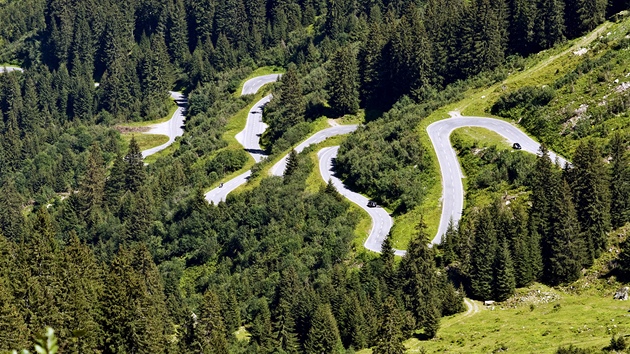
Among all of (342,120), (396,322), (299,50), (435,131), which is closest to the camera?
(396,322)

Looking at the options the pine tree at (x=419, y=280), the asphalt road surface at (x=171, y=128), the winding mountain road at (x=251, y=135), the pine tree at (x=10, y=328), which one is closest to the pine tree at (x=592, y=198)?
the pine tree at (x=419, y=280)

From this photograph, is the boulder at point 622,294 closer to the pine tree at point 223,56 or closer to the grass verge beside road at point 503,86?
the grass verge beside road at point 503,86

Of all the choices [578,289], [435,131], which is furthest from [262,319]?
[435,131]

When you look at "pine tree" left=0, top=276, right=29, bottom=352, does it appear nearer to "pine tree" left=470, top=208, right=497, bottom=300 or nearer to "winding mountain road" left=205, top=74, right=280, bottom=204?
"pine tree" left=470, top=208, right=497, bottom=300

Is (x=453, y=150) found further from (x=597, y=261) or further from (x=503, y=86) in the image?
(x=597, y=261)

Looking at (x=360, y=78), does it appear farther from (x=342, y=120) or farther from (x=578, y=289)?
(x=578, y=289)

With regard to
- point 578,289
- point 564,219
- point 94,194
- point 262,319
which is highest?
point 564,219

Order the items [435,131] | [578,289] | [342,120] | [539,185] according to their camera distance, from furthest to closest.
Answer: [342,120], [435,131], [539,185], [578,289]

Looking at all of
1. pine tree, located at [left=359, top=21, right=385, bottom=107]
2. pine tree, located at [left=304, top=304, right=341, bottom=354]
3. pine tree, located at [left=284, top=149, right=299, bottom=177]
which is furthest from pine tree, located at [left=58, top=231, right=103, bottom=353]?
pine tree, located at [left=359, top=21, right=385, bottom=107]
